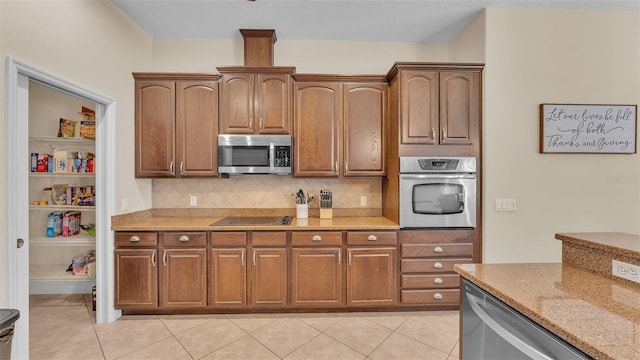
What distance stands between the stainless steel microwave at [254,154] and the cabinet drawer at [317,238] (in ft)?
2.28

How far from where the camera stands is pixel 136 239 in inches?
103

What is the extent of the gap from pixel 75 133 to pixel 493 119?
432 centimetres

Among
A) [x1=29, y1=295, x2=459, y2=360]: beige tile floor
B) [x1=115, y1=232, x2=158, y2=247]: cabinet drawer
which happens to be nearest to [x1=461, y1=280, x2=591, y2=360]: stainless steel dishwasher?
[x1=29, y1=295, x2=459, y2=360]: beige tile floor

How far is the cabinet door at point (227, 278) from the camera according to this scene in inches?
103

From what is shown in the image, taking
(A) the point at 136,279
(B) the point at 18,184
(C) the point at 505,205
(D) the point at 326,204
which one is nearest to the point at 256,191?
(D) the point at 326,204

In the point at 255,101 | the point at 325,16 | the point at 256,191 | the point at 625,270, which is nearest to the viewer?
the point at 625,270

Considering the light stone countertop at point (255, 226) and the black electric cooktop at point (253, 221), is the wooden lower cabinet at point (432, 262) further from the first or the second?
the black electric cooktop at point (253, 221)

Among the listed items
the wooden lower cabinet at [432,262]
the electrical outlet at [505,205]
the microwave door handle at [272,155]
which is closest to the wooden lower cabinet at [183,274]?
the microwave door handle at [272,155]

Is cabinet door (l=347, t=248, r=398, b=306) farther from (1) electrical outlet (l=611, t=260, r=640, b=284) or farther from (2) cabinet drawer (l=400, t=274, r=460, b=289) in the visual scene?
(1) electrical outlet (l=611, t=260, r=640, b=284)

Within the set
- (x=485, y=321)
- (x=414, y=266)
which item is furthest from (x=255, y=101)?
(x=485, y=321)

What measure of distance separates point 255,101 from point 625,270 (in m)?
2.88

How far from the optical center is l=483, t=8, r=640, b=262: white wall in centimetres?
265

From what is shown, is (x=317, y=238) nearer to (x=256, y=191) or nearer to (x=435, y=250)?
(x=256, y=191)

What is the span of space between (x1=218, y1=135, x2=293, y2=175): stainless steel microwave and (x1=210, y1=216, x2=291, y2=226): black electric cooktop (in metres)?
0.51
